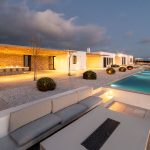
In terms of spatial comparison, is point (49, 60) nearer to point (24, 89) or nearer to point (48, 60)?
point (48, 60)

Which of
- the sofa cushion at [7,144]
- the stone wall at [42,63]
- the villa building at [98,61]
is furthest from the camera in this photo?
the villa building at [98,61]

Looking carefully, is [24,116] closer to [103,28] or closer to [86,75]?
[86,75]

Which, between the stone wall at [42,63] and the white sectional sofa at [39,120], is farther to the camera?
the stone wall at [42,63]

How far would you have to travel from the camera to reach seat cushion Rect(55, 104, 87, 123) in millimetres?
3803

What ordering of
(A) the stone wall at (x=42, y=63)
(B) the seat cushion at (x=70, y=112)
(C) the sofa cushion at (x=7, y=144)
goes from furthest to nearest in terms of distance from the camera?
1. (A) the stone wall at (x=42, y=63)
2. (B) the seat cushion at (x=70, y=112)
3. (C) the sofa cushion at (x=7, y=144)

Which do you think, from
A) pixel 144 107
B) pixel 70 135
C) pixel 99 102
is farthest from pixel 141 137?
pixel 144 107

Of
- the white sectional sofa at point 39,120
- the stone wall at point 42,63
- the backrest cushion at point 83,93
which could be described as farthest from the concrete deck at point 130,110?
the stone wall at point 42,63

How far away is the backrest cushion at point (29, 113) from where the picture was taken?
3.05 meters

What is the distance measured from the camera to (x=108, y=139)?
9.69 ft

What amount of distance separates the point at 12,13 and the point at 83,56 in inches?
482

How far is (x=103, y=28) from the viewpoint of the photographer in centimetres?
3803

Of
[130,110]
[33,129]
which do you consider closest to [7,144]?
[33,129]

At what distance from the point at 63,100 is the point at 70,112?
0.52 meters

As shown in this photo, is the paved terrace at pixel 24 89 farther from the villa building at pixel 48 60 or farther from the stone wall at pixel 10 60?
the villa building at pixel 48 60
